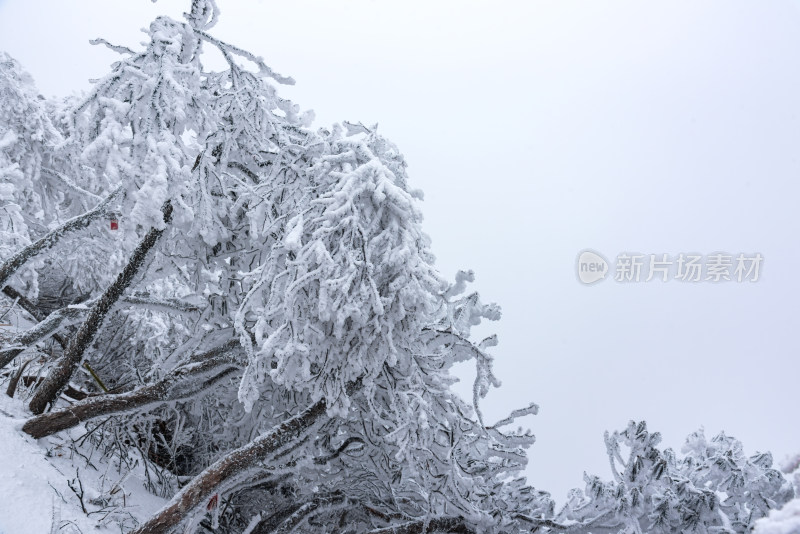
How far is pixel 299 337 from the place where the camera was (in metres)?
4.71

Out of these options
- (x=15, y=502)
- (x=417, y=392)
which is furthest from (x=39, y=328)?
(x=417, y=392)

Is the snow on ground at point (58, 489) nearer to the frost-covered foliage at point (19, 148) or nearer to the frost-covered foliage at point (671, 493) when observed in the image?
the frost-covered foliage at point (671, 493)

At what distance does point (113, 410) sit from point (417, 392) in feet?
11.1

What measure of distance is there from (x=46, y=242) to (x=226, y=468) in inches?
160

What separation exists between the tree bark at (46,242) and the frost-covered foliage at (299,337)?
0.09ft

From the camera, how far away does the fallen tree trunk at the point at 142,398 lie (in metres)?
5.68

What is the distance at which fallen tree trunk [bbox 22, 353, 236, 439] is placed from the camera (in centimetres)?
568

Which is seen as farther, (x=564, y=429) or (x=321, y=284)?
(x=564, y=429)

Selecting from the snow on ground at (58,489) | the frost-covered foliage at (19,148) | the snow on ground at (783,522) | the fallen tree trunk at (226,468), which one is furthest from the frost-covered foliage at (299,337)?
the frost-covered foliage at (19,148)

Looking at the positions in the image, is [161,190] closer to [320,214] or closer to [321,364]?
[320,214]

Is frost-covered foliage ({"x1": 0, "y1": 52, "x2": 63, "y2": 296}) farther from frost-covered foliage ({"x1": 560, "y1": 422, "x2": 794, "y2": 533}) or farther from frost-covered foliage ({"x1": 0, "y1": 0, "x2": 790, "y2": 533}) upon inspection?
frost-covered foliage ({"x1": 560, "y1": 422, "x2": 794, "y2": 533})

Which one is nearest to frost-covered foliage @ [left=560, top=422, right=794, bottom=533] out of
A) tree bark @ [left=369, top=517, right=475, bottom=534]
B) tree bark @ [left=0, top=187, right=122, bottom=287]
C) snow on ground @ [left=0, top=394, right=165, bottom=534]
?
tree bark @ [left=369, top=517, right=475, bottom=534]

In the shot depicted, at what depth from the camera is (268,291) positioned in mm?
5270

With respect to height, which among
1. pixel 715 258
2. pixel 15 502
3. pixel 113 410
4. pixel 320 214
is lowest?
pixel 15 502
